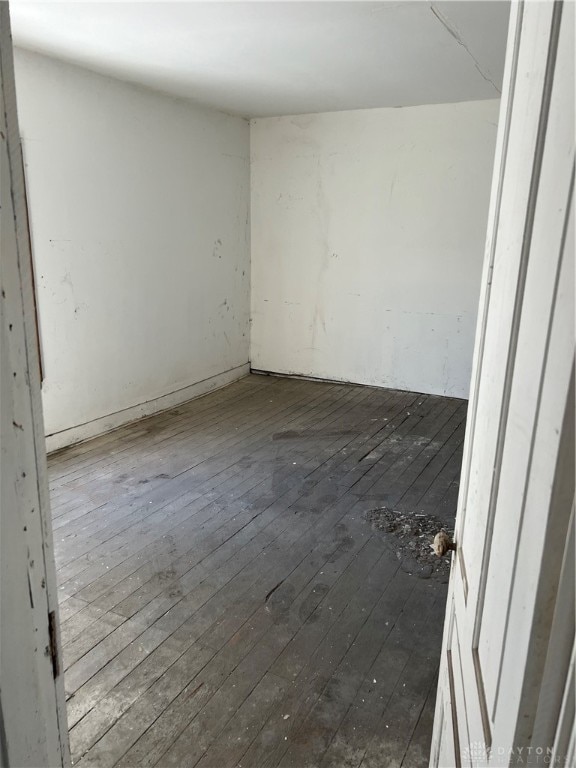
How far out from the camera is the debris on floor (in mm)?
2719

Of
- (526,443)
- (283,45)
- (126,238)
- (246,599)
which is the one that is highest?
(283,45)

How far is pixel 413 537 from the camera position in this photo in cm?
299

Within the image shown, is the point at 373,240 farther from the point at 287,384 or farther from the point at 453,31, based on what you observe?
the point at 453,31

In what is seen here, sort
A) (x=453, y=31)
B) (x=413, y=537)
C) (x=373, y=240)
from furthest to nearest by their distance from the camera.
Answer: (x=373, y=240), (x=453, y=31), (x=413, y=537)

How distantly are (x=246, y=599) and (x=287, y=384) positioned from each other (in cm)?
373

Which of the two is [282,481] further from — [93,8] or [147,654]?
[93,8]

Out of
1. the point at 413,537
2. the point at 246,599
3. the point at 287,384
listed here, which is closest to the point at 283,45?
the point at 413,537

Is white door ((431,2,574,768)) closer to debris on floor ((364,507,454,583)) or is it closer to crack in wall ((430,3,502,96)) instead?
debris on floor ((364,507,454,583))

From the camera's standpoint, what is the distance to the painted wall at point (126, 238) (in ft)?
12.4

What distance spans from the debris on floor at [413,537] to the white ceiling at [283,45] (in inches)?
107

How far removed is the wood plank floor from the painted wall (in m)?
0.62

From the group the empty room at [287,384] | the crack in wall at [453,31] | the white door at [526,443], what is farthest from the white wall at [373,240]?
the white door at [526,443]

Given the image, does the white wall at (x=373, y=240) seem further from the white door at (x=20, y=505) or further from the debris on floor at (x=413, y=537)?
the white door at (x=20, y=505)

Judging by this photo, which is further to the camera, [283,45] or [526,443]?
[283,45]
